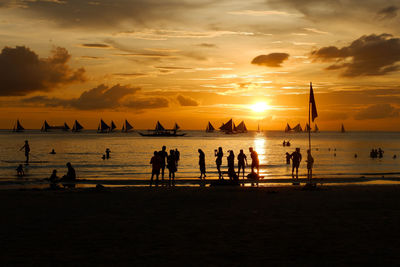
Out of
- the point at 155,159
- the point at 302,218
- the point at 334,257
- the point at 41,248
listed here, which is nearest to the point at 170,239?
the point at 41,248

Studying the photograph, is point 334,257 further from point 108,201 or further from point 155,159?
point 155,159

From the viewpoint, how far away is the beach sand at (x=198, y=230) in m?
7.73

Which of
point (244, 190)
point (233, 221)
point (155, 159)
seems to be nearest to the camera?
point (233, 221)

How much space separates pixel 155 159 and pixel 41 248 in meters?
12.8

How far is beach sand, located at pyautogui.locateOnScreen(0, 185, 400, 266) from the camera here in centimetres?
773

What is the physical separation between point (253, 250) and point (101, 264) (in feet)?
9.97

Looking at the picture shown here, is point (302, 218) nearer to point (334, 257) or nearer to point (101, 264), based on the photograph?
point (334, 257)

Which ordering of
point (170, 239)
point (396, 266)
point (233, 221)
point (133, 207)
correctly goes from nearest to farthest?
point (396, 266)
point (170, 239)
point (233, 221)
point (133, 207)

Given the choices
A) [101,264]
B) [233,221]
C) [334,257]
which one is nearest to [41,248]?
[101,264]

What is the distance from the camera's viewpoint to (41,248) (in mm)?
8367

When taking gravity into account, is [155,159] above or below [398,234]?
above

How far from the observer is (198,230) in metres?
10.1

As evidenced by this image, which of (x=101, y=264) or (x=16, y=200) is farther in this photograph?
(x=16, y=200)

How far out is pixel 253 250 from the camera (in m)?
8.23
